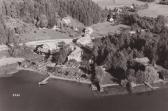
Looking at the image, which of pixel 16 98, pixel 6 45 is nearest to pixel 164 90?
pixel 16 98

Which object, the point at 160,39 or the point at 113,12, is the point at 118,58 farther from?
the point at 113,12

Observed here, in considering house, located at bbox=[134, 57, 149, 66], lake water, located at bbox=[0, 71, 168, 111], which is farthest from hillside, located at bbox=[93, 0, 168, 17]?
lake water, located at bbox=[0, 71, 168, 111]

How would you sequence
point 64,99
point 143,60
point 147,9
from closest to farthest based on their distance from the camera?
point 64,99 < point 143,60 < point 147,9

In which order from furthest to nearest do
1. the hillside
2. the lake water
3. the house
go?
the hillside < the house < the lake water

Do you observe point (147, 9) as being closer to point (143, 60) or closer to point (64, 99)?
point (143, 60)

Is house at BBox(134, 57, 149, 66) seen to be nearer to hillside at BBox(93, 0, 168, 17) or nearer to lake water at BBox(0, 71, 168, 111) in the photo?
lake water at BBox(0, 71, 168, 111)

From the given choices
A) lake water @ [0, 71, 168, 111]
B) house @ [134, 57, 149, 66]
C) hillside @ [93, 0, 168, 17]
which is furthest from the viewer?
hillside @ [93, 0, 168, 17]

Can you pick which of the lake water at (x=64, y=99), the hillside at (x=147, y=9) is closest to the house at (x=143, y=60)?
the lake water at (x=64, y=99)

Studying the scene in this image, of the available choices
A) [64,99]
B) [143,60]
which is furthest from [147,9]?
[64,99]

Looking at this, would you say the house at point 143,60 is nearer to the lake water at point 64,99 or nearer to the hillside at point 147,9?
the lake water at point 64,99
